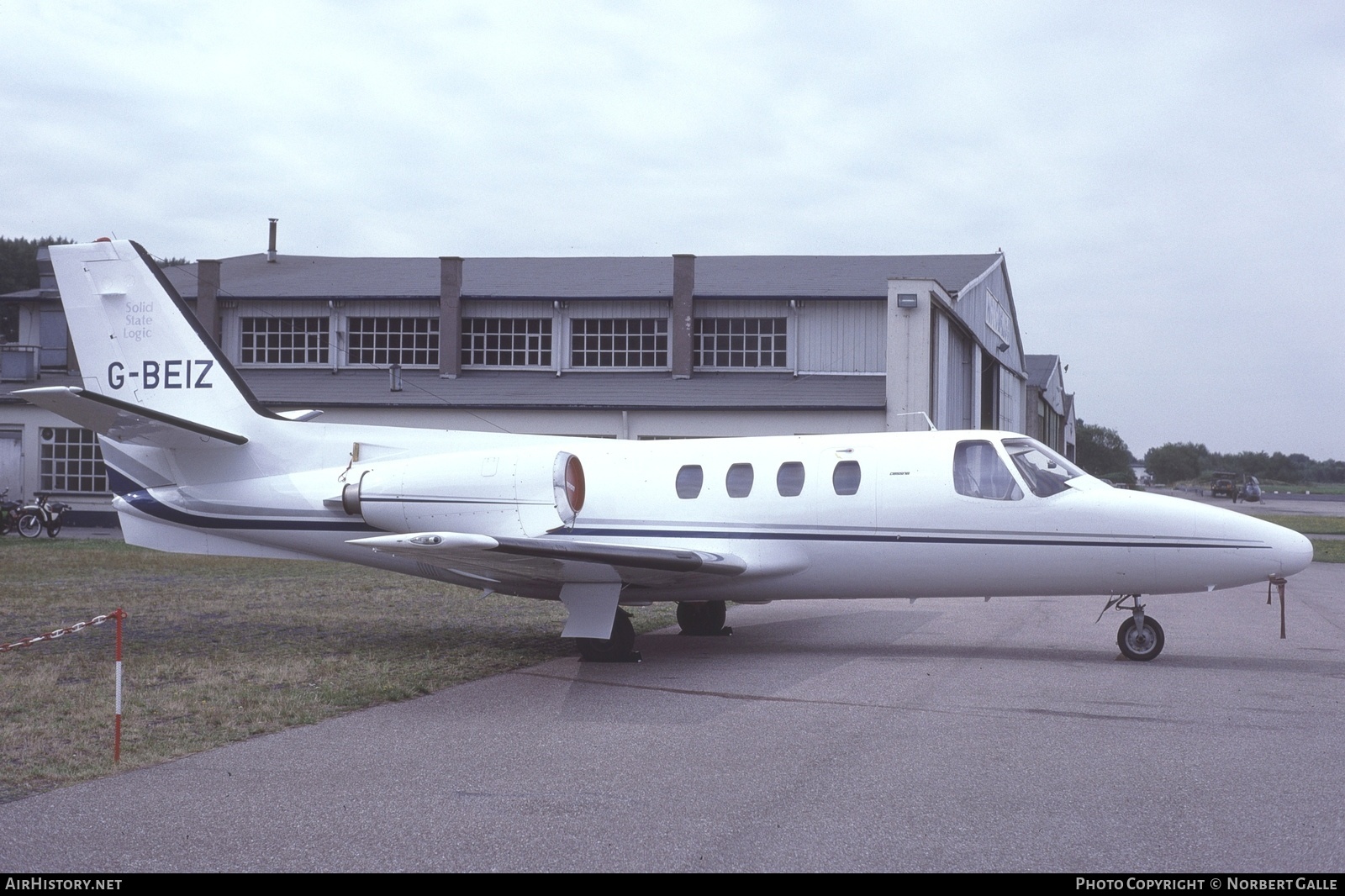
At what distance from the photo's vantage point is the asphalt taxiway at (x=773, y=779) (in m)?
6.08

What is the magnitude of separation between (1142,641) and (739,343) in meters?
24.8

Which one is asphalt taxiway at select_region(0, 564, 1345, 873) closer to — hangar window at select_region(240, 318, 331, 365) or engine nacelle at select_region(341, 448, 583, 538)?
engine nacelle at select_region(341, 448, 583, 538)

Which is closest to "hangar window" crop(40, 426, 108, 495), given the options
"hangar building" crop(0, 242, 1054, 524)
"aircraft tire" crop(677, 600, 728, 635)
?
"hangar building" crop(0, 242, 1054, 524)

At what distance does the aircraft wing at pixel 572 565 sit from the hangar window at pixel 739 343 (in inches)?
911

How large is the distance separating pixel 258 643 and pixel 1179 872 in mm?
11615

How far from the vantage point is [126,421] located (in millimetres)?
14109

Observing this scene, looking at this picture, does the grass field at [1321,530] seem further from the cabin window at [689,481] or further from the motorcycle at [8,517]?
the motorcycle at [8,517]

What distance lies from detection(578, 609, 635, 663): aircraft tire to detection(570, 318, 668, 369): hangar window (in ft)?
80.2

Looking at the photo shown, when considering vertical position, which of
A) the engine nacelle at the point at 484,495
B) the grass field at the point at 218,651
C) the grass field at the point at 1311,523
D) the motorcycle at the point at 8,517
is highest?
the engine nacelle at the point at 484,495

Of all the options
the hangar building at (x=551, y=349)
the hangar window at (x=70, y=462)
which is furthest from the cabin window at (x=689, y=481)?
the hangar window at (x=70, y=462)

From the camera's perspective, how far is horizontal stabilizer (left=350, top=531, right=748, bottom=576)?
11602mm

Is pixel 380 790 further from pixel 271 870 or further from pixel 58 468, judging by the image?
pixel 58 468

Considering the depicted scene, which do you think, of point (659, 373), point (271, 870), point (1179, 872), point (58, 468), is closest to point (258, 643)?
point (271, 870)
